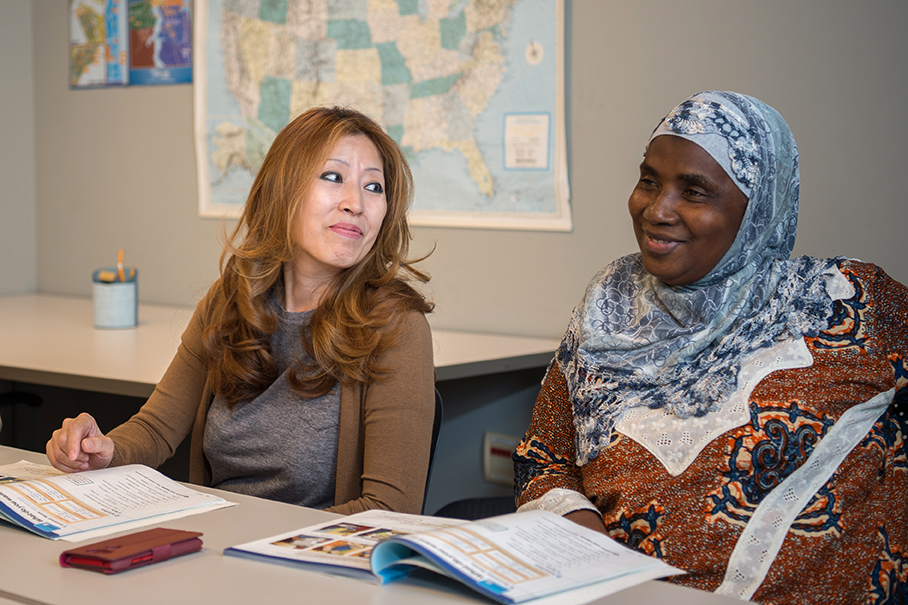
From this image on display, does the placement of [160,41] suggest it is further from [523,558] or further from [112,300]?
[523,558]

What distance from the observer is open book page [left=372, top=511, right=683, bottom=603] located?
2.58ft

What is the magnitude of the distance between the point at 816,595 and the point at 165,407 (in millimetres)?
1098

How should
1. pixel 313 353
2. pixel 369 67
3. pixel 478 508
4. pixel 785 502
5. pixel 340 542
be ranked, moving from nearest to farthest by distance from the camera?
pixel 340 542 → pixel 785 502 → pixel 313 353 → pixel 478 508 → pixel 369 67

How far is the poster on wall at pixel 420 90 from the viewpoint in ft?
7.50

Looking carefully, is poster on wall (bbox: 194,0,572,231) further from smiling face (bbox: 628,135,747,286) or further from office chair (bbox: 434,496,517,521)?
smiling face (bbox: 628,135,747,286)

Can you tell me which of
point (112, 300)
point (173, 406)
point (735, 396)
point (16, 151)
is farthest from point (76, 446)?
point (16, 151)

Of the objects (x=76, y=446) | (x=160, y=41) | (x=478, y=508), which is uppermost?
(x=160, y=41)

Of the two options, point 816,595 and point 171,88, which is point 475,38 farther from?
point 816,595

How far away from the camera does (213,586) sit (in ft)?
2.75

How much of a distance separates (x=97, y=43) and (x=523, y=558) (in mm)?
Answer: 2908

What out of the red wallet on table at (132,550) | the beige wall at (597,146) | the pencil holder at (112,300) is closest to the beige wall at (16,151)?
the beige wall at (597,146)

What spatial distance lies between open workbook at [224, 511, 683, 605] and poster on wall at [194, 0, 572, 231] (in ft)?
4.72

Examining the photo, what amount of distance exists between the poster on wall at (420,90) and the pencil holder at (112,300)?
521 mm

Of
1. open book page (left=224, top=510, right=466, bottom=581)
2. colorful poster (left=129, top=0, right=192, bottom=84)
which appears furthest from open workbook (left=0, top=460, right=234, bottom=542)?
colorful poster (left=129, top=0, right=192, bottom=84)
